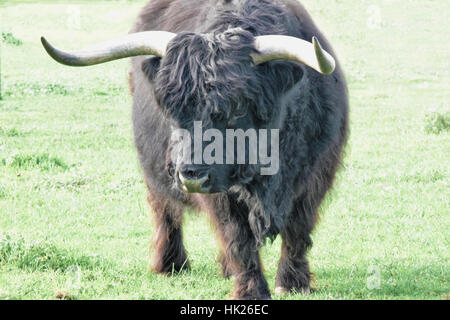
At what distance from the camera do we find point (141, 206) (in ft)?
23.3

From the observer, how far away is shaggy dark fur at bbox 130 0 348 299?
4168mm

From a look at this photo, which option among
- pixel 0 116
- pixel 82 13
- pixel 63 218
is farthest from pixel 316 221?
pixel 82 13

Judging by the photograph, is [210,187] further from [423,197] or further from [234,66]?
[423,197]

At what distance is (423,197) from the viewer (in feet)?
23.8

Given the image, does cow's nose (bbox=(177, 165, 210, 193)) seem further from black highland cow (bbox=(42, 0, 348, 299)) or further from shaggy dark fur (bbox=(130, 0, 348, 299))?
shaggy dark fur (bbox=(130, 0, 348, 299))

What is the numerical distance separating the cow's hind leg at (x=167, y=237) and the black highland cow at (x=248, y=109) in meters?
0.36

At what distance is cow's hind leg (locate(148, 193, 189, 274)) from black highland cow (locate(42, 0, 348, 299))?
1.19 ft

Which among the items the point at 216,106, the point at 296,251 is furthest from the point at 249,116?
the point at 296,251

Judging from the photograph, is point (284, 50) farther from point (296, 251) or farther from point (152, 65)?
point (296, 251)

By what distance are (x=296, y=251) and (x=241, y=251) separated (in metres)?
0.50

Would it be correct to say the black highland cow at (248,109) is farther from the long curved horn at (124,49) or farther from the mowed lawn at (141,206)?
the mowed lawn at (141,206)

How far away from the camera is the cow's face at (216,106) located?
4.08m

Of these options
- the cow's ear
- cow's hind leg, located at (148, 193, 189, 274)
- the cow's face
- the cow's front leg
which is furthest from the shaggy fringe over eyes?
cow's hind leg, located at (148, 193, 189, 274)

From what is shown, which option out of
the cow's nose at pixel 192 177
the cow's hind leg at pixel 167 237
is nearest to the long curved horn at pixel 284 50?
the cow's nose at pixel 192 177
